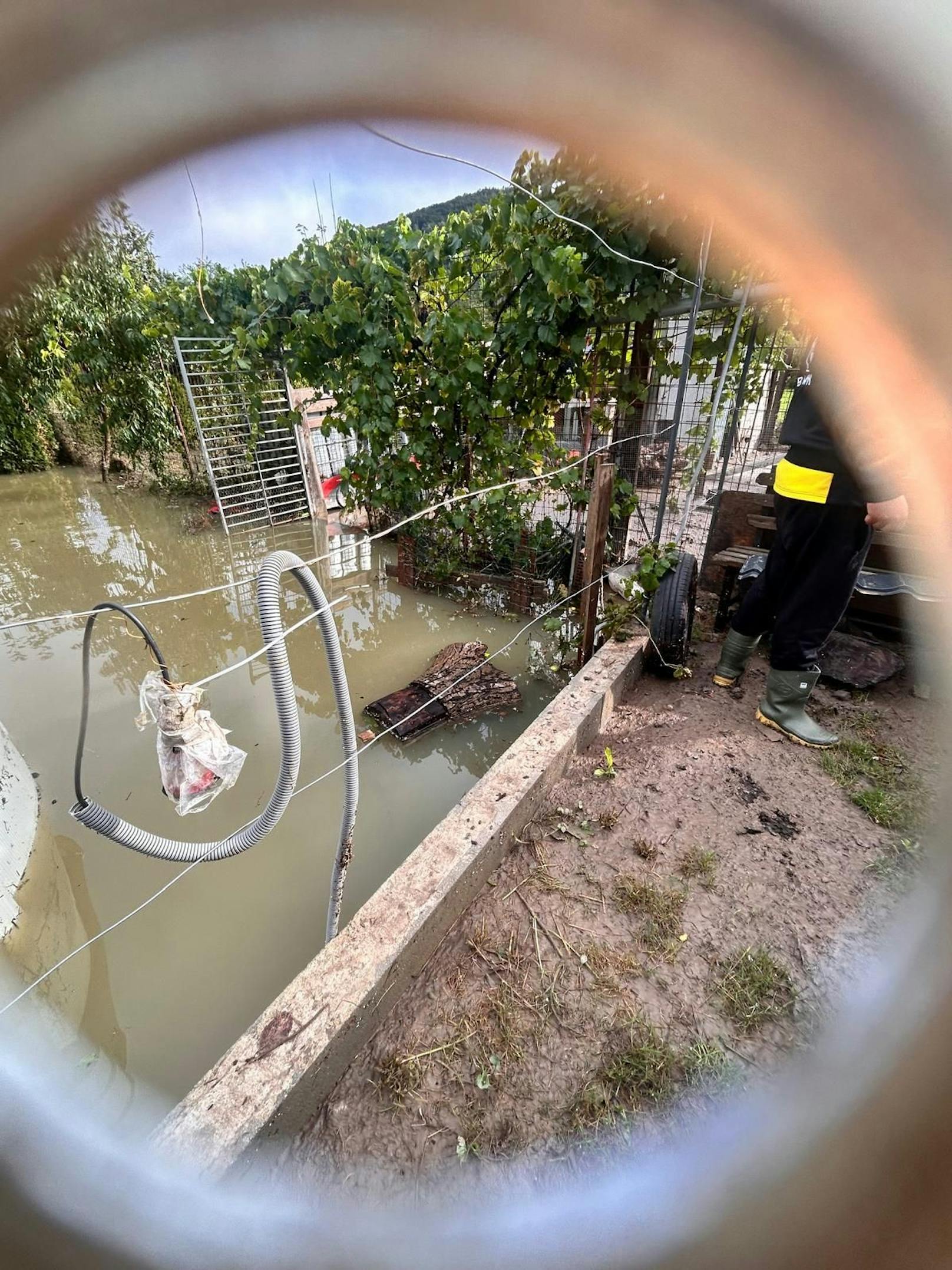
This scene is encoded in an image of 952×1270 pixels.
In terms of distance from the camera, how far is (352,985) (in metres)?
1.19

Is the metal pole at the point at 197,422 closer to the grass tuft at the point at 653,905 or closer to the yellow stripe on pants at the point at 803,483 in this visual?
the yellow stripe on pants at the point at 803,483

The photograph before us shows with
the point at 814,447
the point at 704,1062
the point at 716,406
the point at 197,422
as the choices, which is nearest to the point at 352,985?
the point at 704,1062

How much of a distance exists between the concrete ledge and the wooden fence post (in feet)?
3.15

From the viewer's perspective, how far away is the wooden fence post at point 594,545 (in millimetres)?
2389

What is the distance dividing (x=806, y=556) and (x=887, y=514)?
33cm

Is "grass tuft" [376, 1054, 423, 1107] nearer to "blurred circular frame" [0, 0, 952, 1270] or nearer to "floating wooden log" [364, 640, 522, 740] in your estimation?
"blurred circular frame" [0, 0, 952, 1270]

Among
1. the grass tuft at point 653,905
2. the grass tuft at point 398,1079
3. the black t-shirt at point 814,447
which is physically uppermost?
the black t-shirt at point 814,447

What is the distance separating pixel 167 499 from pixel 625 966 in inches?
312

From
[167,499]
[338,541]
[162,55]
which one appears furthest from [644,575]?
[167,499]

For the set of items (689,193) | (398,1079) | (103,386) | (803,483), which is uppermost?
(689,193)

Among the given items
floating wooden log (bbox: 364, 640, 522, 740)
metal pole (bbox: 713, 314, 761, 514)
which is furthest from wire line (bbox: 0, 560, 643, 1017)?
metal pole (bbox: 713, 314, 761, 514)

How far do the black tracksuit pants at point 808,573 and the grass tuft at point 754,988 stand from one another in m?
1.18

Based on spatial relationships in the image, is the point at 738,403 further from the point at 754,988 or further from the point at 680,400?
the point at 754,988

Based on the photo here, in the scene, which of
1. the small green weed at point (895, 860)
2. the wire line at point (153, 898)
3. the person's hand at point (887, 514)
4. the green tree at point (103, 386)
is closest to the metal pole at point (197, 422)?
the green tree at point (103, 386)
